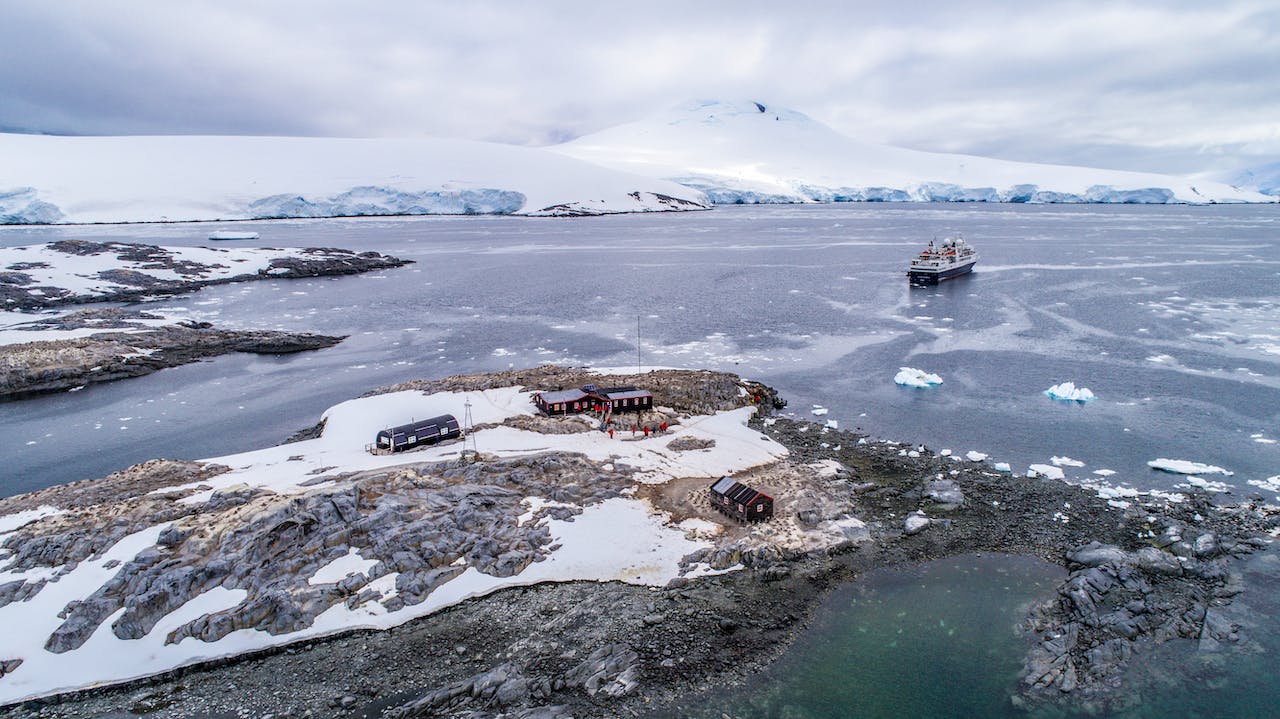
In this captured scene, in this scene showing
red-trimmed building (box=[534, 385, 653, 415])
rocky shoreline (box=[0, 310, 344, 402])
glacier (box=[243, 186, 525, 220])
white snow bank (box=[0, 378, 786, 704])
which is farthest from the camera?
glacier (box=[243, 186, 525, 220])

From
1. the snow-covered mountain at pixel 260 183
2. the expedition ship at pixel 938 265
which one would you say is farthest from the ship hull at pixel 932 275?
the snow-covered mountain at pixel 260 183

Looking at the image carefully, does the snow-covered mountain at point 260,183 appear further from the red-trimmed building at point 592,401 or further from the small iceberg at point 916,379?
the red-trimmed building at point 592,401

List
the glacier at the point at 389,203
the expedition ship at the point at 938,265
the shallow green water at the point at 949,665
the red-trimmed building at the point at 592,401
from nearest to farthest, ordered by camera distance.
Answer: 1. the shallow green water at the point at 949,665
2. the red-trimmed building at the point at 592,401
3. the expedition ship at the point at 938,265
4. the glacier at the point at 389,203

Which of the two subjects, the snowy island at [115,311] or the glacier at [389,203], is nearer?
the snowy island at [115,311]

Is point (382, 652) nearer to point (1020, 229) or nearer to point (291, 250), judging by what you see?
point (291, 250)

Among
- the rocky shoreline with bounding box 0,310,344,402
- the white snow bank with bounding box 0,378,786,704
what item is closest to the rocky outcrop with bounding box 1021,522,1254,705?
the white snow bank with bounding box 0,378,786,704

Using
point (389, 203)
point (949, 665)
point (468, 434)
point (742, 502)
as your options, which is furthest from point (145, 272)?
point (389, 203)

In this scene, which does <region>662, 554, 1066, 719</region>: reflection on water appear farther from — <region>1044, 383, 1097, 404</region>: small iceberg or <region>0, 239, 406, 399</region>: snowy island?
<region>0, 239, 406, 399</region>: snowy island

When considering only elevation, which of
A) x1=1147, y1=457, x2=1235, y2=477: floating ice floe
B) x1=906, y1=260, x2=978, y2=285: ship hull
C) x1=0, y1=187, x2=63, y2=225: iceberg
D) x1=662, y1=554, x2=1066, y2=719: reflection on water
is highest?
x1=0, y1=187, x2=63, y2=225: iceberg
